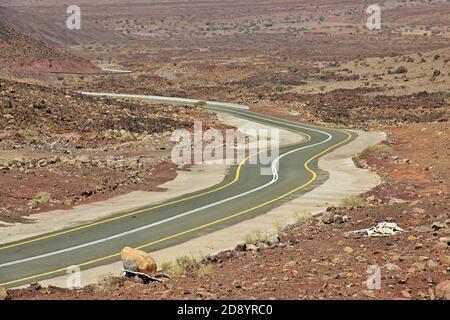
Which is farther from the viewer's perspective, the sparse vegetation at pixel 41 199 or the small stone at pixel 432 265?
the sparse vegetation at pixel 41 199

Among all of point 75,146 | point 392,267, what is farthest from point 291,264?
point 75,146

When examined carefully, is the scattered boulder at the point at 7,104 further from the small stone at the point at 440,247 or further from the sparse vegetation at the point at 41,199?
the small stone at the point at 440,247

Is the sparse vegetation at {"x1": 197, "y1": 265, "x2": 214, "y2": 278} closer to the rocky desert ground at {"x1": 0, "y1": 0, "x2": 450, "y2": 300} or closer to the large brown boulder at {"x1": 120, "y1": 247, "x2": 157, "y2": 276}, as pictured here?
the rocky desert ground at {"x1": 0, "y1": 0, "x2": 450, "y2": 300}

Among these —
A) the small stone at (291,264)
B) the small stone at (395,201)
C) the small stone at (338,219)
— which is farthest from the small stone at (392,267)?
the small stone at (395,201)

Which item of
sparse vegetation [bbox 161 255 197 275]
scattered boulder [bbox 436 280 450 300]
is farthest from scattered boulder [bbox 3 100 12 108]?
scattered boulder [bbox 436 280 450 300]

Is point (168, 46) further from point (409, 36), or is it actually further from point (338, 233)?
point (338, 233)

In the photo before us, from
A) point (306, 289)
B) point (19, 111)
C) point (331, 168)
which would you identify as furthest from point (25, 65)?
point (306, 289)

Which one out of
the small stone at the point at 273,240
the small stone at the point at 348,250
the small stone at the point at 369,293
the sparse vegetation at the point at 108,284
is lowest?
the small stone at the point at 273,240
